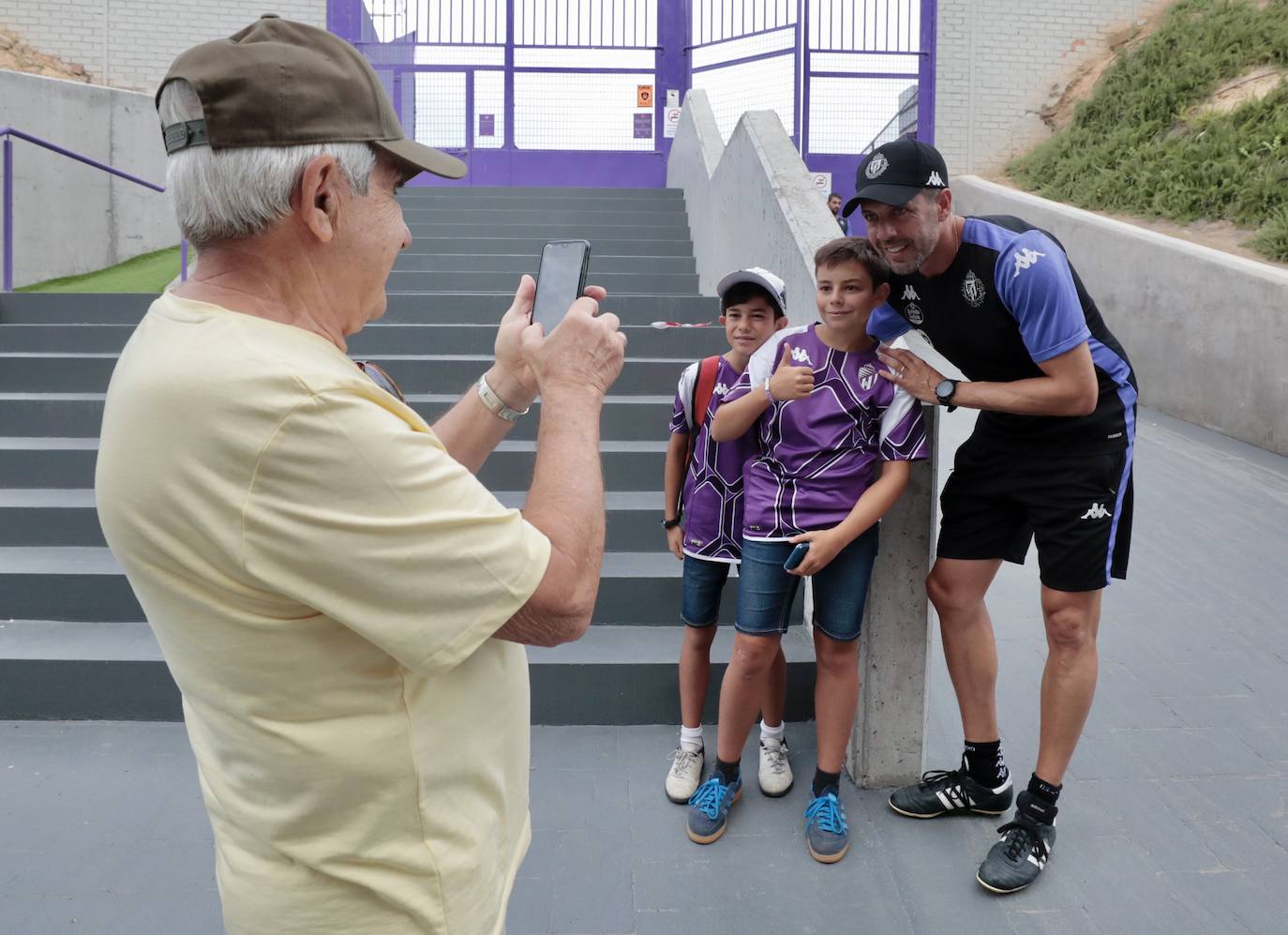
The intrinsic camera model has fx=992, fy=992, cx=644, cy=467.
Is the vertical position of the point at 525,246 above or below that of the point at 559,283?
above

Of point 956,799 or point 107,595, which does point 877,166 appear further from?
point 107,595

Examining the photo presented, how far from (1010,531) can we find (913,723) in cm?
73

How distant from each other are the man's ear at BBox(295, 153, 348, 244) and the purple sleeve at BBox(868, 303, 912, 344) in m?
2.12

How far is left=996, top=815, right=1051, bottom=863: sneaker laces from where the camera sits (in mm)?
2734

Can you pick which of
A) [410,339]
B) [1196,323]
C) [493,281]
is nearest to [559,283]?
[410,339]

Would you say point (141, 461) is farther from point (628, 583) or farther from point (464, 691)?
point (628, 583)

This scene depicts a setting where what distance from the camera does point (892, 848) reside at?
9.53 ft

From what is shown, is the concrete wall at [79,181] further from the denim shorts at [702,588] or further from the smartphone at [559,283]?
the smartphone at [559,283]

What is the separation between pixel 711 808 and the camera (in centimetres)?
294

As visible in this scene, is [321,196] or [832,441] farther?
[832,441]

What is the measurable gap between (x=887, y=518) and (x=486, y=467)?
2107 millimetres

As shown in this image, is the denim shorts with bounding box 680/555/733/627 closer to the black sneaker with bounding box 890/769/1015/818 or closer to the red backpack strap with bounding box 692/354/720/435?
the red backpack strap with bounding box 692/354/720/435

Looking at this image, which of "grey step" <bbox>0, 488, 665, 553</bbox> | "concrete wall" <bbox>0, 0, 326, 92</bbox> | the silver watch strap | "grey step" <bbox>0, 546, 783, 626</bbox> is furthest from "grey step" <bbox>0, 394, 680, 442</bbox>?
"concrete wall" <bbox>0, 0, 326, 92</bbox>

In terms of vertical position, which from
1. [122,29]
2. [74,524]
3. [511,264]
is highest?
[122,29]
